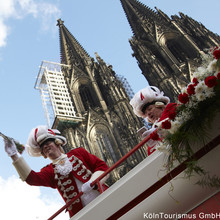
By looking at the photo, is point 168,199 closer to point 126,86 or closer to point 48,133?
point 48,133

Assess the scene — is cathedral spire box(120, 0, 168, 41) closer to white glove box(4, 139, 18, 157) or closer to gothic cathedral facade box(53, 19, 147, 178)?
gothic cathedral facade box(53, 19, 147, 178)

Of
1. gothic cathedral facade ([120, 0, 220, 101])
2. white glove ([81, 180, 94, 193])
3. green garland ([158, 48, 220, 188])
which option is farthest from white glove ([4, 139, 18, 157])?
gothic cathedral facade ([120, 0, 220, 101])

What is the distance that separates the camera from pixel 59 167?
13.4 feet

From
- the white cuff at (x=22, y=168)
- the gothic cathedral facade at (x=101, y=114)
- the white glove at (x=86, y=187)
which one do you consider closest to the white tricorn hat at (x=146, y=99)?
the white glove at (x=86, y=187)

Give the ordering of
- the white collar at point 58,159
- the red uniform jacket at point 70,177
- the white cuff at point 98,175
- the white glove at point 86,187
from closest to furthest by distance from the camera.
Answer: the white glove at point 86,187
the white cuff at point 98,175
the red uniform jacket at point 70,177
the white collar at point 58,159

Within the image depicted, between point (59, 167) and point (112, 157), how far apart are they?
54.5 feet

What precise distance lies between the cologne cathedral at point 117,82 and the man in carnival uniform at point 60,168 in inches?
577

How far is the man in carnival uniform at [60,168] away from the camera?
3947mm

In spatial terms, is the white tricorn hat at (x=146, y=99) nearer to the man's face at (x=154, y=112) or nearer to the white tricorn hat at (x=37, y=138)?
the man's face at (x=154, y=112)

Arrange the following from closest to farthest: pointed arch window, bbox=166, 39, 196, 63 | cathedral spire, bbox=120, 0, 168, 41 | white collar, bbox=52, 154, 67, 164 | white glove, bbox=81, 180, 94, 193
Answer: white glove, bbox=81, 180, 94, 193, white collar, bbox=52, 154, 67, 164, pointed arch window, bbox=166, 39, 196, 63, cathedral spire, bbox=120, 0, 168, 41

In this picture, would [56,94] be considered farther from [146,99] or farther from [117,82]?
[146,99]

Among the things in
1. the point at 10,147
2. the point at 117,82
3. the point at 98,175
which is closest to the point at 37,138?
the point at 10,147

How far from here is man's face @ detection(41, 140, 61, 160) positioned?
168 inches

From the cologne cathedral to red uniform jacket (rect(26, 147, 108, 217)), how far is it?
576 inches
